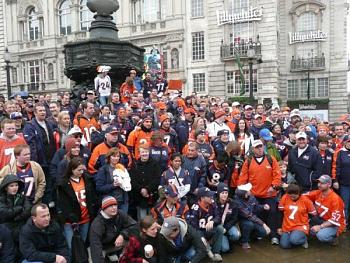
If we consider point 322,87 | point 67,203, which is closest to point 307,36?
point 322,87

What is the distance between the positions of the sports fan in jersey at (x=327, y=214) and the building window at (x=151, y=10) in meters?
32.6

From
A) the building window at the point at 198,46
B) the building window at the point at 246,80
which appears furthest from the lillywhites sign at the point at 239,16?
the building window at the point at 246,80

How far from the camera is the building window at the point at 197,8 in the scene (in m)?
34.9

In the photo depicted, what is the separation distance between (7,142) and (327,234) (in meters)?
5.55

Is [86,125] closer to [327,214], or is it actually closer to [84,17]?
[327,214]

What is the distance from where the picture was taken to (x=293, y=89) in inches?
1417

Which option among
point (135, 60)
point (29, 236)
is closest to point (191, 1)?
point (135, 60)

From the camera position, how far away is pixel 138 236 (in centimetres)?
511

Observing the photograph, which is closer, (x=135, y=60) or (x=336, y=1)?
(x=135, y=60)

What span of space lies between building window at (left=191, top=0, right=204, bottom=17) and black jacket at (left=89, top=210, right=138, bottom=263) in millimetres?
31936

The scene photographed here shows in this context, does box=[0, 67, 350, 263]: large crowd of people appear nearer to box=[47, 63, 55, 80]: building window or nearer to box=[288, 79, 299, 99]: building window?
box=[288, 79, 299, 99]: building window

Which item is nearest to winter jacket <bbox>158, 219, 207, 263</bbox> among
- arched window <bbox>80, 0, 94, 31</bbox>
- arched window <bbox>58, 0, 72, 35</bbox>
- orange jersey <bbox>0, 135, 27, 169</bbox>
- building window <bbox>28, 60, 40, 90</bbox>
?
orange jersey <bbox>0, 135, 27, 169</bbox>

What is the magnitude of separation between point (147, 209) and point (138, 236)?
1.61m

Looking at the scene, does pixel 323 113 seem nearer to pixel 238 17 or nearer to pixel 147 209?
pixel 238 17
